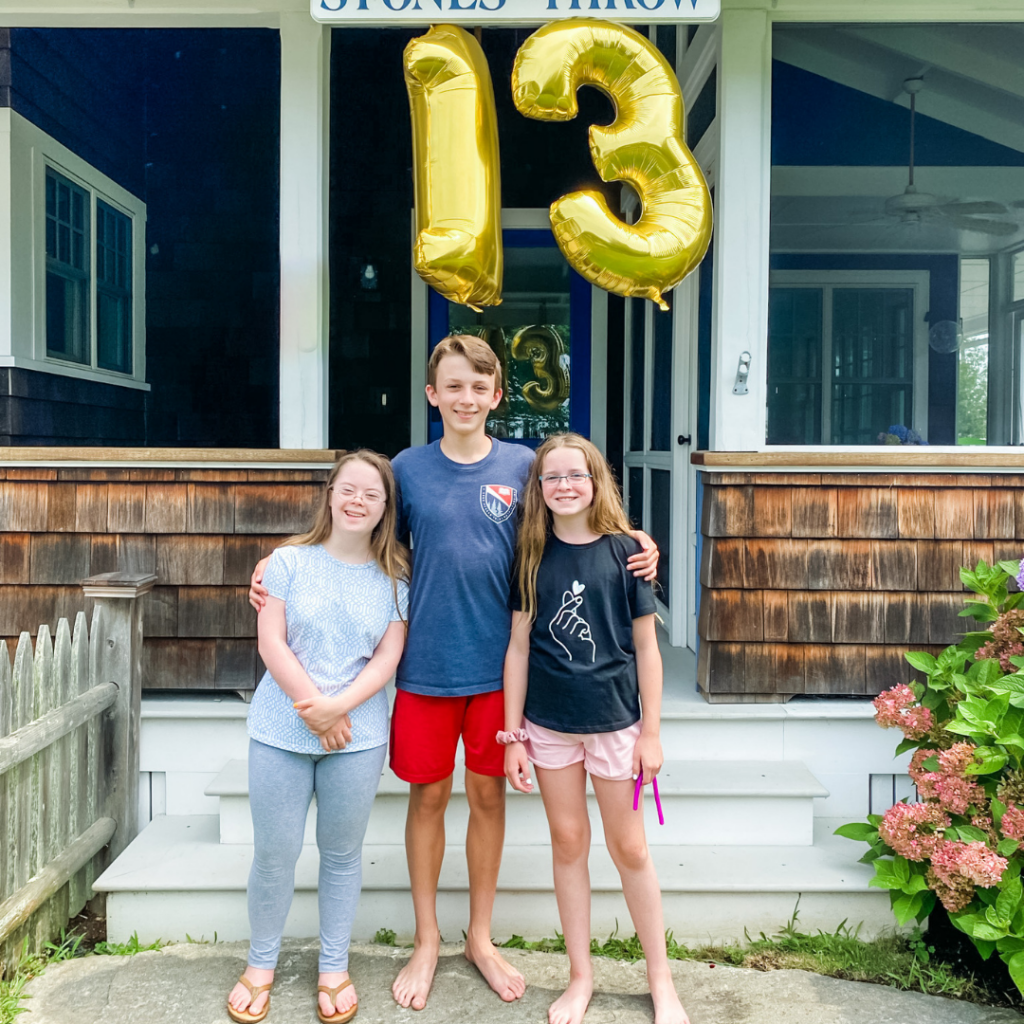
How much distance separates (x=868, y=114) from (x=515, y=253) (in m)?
2.11

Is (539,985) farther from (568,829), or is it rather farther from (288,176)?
→ (288,176)

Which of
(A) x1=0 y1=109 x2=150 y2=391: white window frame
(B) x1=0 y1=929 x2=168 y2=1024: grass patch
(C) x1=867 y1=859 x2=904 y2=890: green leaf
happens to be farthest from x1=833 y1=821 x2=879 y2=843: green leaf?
(A) x1=0 y1=109 x2=150 y2=391: white window frame

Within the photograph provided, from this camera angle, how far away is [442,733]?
83.0 inches

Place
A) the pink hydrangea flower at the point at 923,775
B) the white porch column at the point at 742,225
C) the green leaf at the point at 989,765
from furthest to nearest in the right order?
the white porch column at the point at 742,225, the pink hydrangea flower at the point at 923,775, the green leaf at the point at 989,765

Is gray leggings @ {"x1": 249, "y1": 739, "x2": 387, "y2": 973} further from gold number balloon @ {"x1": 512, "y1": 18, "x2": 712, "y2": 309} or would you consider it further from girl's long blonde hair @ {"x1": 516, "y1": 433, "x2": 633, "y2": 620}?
gold number balloon @ {"x1": 512, "y1": 18, "x2": 712, "y2": 309}

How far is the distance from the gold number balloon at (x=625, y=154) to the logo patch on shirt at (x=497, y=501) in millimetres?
864

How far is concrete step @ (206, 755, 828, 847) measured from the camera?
263cm

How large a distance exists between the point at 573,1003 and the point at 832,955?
709 millimetres

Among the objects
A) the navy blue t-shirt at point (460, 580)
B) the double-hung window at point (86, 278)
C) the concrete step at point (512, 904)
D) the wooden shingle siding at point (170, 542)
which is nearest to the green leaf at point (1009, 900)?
the concrete step at point (512, 904)

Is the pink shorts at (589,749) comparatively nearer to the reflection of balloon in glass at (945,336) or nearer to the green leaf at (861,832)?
the green leaf at (861,832)

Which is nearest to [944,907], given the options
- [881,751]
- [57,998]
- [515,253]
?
[881,751]

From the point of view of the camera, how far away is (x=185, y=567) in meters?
3.06

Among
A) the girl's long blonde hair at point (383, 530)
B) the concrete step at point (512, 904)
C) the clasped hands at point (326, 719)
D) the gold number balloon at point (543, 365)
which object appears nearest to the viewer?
the clasped hands at point (326, 719)

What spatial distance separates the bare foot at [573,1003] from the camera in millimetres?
2043
